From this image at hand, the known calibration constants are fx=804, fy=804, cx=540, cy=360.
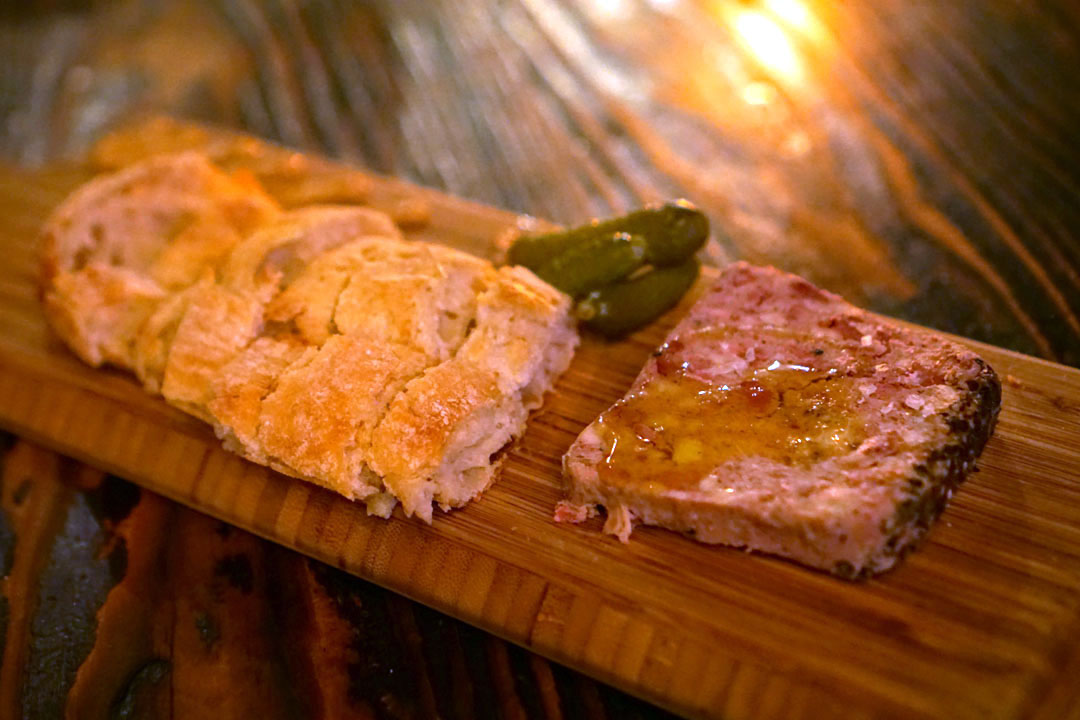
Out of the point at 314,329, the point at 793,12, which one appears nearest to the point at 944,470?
the point at 314,329

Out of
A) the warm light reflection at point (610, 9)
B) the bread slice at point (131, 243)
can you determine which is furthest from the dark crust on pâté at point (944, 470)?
the warm light reflection at point (610, 9)

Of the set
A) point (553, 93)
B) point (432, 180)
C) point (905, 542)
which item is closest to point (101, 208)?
point (432, 180)

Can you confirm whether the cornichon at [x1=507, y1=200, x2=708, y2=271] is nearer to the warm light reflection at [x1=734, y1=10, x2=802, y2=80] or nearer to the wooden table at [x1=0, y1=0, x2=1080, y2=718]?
the wooden table at [x1=0, y1=0, x2=1080, y2=718]

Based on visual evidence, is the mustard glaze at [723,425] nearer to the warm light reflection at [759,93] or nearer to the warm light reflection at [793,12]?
the warm light reflection at [759,93]

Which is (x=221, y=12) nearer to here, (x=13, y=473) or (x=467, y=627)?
(x=13, y=473)

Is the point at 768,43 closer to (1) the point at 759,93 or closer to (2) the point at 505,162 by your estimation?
(1) the point at 759,93

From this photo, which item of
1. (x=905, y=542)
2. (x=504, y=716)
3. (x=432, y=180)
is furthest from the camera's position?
(x=432, y=180)
